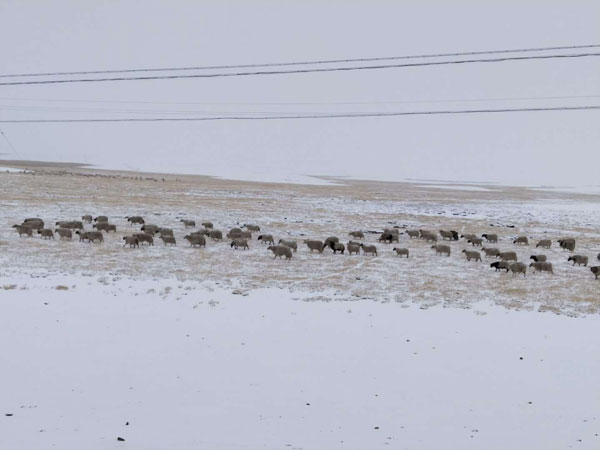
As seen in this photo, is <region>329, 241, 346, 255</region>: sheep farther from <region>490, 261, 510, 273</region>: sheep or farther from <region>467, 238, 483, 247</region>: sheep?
<region>467, 238, 483, 247</region>: sheep

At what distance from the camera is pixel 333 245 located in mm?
29688

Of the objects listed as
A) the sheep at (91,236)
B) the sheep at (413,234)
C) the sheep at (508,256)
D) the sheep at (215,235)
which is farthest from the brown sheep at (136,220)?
the sheep at (508,256)

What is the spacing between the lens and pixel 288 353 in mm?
13344

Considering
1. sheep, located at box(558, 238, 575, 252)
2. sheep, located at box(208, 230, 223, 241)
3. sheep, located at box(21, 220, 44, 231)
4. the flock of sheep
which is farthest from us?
sheep, located at box(558, 238, 575, 252)

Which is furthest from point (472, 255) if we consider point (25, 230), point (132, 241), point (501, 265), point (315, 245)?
point (25, 230)

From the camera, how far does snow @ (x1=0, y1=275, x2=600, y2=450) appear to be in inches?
382

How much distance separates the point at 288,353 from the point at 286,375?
1.24 metres

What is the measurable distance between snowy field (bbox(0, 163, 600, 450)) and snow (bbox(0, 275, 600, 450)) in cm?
4

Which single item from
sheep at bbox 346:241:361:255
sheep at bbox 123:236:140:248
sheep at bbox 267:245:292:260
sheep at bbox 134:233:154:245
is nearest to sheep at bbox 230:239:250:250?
sheep at bbox 267:245:292:260

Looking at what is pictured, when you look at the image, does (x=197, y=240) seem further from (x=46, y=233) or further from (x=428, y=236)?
(x=428, y=236)

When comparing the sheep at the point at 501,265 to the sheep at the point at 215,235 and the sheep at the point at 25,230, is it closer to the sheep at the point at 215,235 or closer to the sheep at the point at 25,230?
the sheep at the point at 215,235

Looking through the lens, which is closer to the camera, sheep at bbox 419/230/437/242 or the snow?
the snow

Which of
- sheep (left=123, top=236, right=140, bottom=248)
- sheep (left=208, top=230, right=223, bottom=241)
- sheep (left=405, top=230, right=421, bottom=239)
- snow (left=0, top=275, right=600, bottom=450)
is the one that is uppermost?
sheep (left=405, top=230, right=421, bottom=239)

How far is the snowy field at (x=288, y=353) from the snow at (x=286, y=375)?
1.6 inches
